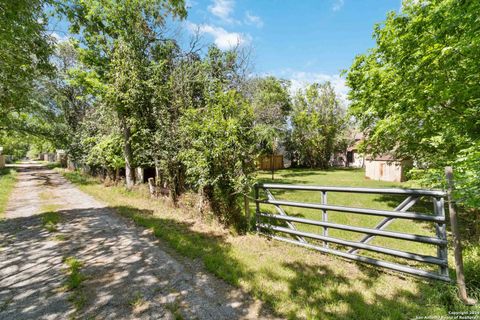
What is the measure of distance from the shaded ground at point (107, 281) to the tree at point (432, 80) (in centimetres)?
339

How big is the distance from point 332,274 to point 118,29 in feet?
39.8

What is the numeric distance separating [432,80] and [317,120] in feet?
80.0

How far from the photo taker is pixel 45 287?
3.04 m

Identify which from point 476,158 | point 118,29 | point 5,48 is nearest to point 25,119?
point 118,29

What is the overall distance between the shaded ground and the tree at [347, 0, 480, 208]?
3.39 meters

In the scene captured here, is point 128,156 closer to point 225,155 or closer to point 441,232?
point 225,155

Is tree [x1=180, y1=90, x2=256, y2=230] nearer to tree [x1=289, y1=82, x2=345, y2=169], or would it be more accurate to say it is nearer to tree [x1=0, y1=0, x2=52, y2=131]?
tree [x1=0, y1=0, x2=52, y2=131]

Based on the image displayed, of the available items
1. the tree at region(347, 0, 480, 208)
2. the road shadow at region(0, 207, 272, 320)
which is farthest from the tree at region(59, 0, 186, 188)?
the tree at region(347, 0, 480, 208)

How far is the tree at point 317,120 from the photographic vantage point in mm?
28837

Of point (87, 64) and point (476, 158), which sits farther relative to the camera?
point (87, 64)

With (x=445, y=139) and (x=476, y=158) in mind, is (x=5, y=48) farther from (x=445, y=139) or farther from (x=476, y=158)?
(x=445, y=139)

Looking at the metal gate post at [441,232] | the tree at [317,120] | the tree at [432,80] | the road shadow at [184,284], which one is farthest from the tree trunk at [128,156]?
the tree at [317,120]

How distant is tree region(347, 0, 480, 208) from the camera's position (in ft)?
12.8

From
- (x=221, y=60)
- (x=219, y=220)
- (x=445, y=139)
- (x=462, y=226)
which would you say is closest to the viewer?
(x=219, y=220)
